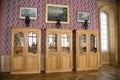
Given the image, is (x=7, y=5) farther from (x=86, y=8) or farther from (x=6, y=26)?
(x=86, y=8)

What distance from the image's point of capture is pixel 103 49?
8688 millimetres

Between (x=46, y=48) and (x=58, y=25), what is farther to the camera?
(x=58, y=25)

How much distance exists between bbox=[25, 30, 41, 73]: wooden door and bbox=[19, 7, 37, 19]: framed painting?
104 centimetres

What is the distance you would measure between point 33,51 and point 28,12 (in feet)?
6.53

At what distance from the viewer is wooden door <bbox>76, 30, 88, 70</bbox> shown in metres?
6.54

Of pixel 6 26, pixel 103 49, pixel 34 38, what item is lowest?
pixel 103 49

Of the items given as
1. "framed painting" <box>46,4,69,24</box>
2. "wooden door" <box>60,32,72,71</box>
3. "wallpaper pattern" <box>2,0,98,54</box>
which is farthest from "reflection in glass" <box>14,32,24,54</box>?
"wooden door" <box>60,32,72,71</box>

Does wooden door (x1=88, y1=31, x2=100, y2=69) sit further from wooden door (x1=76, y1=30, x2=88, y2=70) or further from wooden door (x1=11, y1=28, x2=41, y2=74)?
wooden door (x1=11, y1=28, x2=41, y2=74)

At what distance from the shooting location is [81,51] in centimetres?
664

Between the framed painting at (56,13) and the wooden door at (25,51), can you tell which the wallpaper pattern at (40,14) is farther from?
the wooden door at (25,51)

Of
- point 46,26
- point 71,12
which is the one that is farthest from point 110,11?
point 46,26

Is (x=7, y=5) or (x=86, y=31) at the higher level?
(x=7, y=5)

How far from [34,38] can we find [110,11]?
213 inches

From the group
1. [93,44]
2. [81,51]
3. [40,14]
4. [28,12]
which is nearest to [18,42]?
[28,12]
